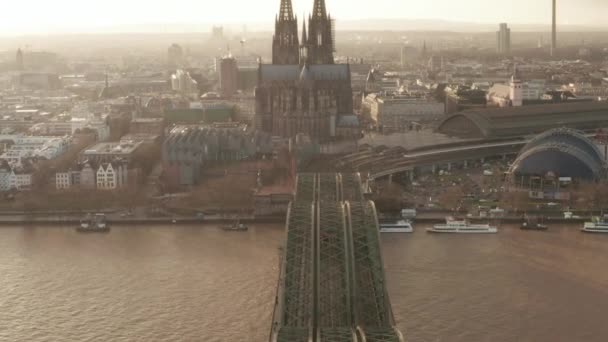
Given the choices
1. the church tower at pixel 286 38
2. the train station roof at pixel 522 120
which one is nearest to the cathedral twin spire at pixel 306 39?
the church tower at pixel 286 38

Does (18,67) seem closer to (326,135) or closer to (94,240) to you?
(326,135)

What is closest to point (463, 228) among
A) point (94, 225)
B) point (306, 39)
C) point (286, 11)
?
point (94, 225)

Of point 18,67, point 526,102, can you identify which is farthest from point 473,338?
point 18,67

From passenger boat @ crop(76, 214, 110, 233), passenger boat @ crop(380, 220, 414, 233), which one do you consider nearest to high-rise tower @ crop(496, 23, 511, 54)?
passenger boat @ crop(380, 220, 414, 233)

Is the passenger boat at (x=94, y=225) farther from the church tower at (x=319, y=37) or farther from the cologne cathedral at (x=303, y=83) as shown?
the church tower at (x=319, y=37)

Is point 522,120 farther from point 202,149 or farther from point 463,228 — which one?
point 463,228

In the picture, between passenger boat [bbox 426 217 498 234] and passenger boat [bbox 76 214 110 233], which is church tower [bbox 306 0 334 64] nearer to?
passenger boat [bbox 76 214 110 233]
